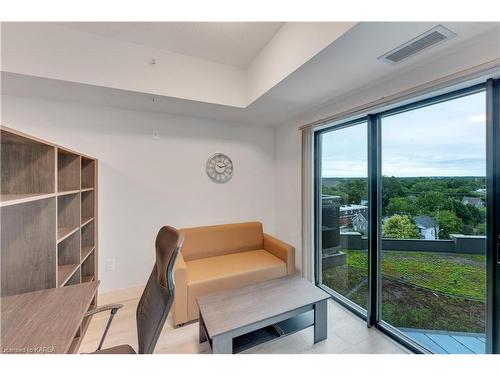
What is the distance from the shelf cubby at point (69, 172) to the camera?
5.79 ft

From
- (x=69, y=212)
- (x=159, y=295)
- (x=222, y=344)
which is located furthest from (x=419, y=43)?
(x=69, y=212)

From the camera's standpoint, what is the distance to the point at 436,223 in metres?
1.60

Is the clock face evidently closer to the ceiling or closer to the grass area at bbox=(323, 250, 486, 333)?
the ceiling

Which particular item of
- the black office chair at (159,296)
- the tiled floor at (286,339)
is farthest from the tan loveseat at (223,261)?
the black office chair at (159,296)

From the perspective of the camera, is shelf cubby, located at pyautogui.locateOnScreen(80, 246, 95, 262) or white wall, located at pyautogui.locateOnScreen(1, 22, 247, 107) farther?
shelf cubby, located at pyautogui.locateOnScreen(80, 246, 95, 262)

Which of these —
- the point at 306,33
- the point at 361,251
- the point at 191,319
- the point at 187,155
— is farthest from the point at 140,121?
the point at 361,251

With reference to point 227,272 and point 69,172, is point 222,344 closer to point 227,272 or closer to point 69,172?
point 227,272

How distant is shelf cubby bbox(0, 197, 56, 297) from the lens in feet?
3.69

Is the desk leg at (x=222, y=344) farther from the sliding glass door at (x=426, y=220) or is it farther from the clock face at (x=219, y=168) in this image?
the clock face at (x=219, y=168)

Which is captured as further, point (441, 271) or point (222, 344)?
point (441, 271)

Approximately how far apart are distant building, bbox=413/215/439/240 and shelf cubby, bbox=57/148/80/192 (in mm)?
3014

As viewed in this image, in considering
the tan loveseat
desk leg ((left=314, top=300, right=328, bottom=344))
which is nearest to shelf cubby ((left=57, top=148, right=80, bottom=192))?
the tan loveseat

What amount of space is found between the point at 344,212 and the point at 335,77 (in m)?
1.48
